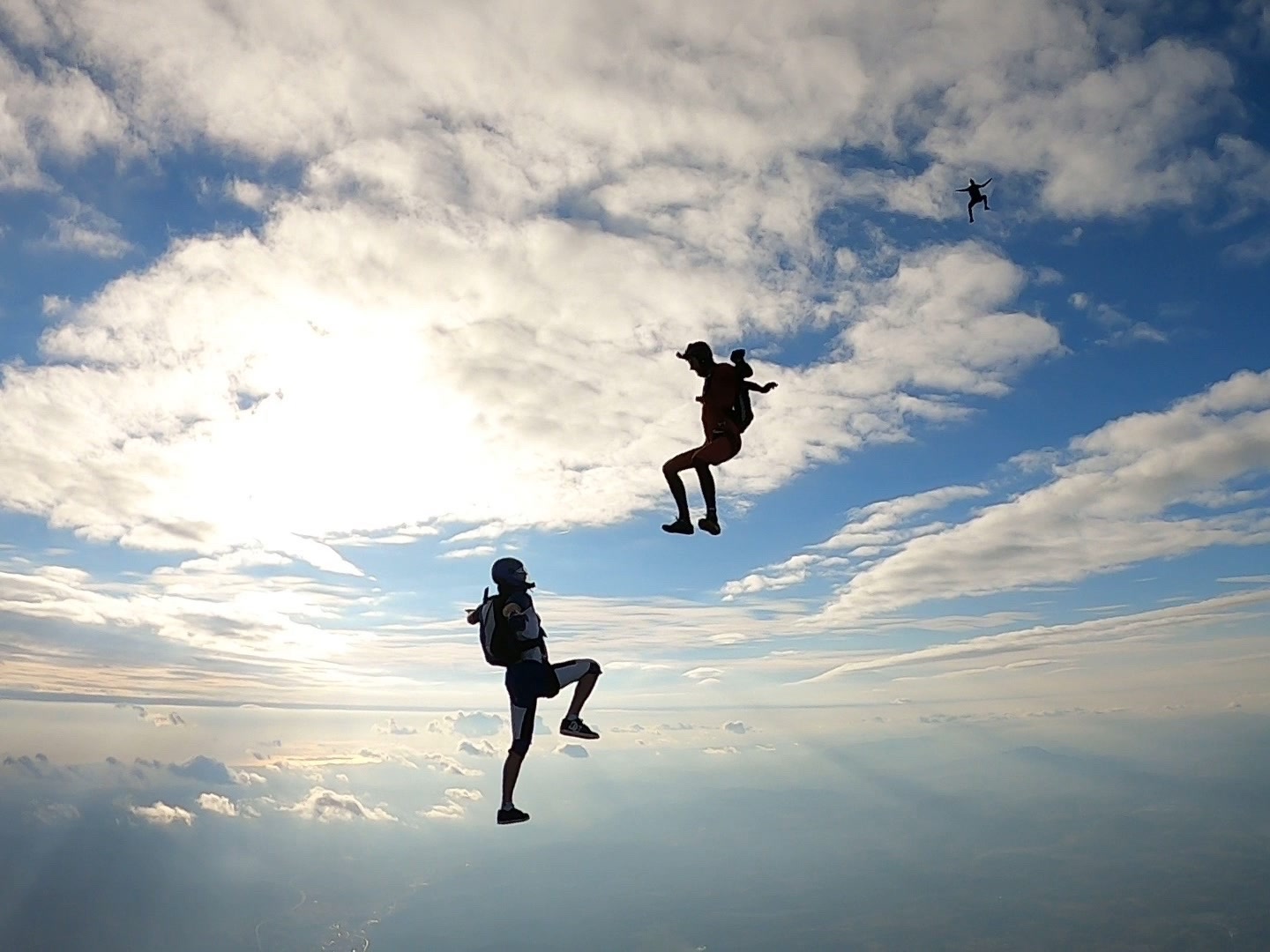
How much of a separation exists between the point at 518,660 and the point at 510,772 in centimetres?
164

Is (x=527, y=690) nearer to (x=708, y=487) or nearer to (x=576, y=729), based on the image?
(x=576, y=729)

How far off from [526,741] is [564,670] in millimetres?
1137

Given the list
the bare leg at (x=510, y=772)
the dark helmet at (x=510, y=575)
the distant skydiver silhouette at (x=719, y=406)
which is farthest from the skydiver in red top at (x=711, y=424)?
the bare leg at (x=510, y=772)

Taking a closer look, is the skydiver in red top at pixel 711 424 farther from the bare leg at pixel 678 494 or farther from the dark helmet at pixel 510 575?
the dark helmet at pixel 510 575

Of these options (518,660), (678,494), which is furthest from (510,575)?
(678,494)

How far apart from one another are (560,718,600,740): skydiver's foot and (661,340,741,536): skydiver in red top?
319 cm

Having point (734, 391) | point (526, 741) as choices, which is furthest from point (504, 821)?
point (734, 391)

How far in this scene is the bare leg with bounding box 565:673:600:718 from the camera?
1077cm

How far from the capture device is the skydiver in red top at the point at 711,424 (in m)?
10.4

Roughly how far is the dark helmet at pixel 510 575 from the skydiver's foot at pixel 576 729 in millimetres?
2276

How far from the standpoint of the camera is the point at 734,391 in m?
10.5

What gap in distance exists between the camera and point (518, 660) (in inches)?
404

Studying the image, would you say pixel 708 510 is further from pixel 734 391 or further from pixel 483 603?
pixel 483 603

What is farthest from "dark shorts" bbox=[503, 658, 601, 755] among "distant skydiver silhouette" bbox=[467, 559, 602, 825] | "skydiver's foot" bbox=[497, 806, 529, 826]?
"skydiver's foot" bbox=[497, 806, 529, 826]
